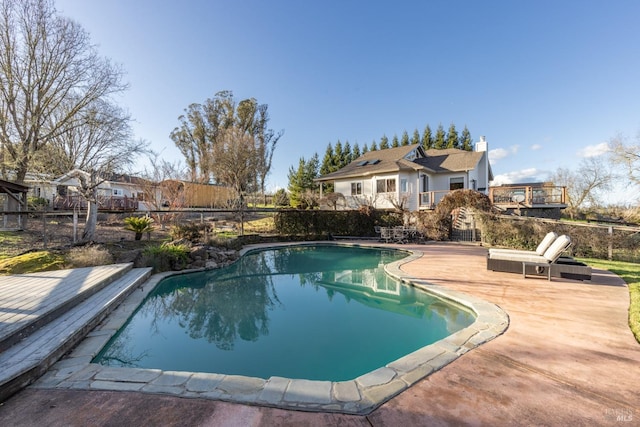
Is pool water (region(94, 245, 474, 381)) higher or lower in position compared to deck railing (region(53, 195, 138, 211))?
lower

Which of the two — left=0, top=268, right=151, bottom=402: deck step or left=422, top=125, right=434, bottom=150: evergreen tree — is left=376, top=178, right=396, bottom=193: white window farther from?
left=422, top=125, right=434, bottom=150: evergreen tree

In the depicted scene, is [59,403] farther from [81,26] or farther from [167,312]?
[81,26]

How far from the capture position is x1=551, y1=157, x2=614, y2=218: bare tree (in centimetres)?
2514

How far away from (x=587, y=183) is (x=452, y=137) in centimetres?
1789

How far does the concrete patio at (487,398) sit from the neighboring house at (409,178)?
15179 mm

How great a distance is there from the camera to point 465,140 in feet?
136

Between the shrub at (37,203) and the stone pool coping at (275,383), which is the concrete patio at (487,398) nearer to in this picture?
the stone pool coping at (275,383)

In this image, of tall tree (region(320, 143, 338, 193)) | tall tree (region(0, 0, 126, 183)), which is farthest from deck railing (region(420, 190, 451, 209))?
tall tree (region(0, 0, 126, 183))

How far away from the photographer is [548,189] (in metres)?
17.1

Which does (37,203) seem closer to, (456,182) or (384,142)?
(456,182)

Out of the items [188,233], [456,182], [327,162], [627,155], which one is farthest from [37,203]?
[627,155]

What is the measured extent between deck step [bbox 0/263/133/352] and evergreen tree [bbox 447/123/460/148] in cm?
4313

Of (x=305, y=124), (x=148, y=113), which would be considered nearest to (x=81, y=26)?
(x=148, y=113)

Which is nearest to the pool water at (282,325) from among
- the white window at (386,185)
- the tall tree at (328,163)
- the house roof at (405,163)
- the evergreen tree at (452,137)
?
the white window at (386,185)
